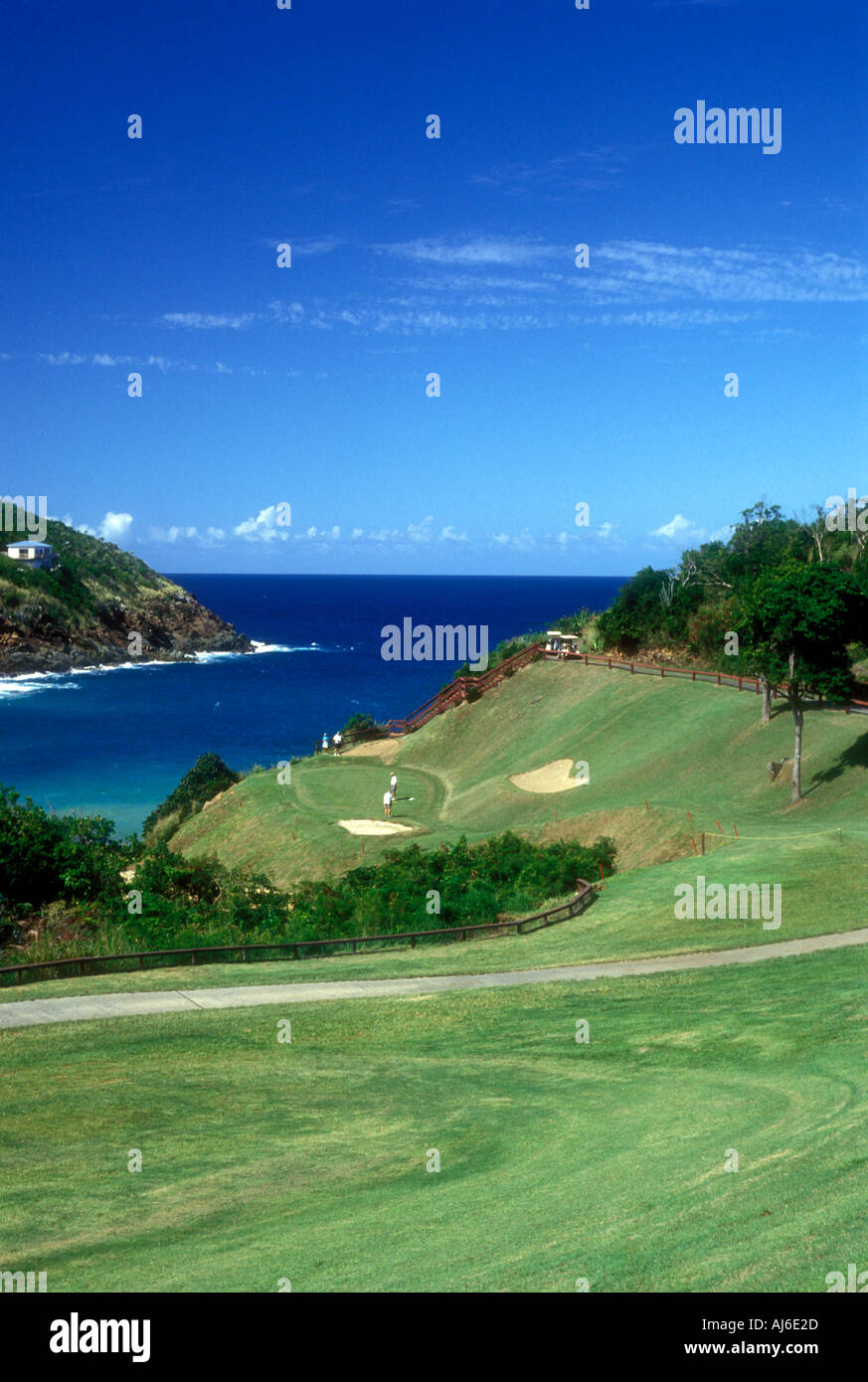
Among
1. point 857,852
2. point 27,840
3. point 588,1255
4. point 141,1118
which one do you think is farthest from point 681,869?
point 588,1255

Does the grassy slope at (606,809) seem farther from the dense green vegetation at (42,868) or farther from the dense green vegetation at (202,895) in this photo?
the dense green vegetation at (42,868)

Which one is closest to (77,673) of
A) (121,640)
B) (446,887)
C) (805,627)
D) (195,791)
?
(121,640)

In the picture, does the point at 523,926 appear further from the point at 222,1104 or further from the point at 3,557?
the point at 3,557

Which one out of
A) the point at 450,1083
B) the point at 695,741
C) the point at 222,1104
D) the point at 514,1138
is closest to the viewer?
the point at 514,1138

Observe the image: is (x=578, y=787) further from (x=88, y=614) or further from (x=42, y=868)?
(x=88, y=614)

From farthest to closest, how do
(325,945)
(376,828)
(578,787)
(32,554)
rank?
(32,554), (578,787), (376,828), (325,945)

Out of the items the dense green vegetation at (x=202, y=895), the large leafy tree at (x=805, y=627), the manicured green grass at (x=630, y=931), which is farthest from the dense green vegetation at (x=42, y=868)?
the large leafy tree at (x=805, y=627)
